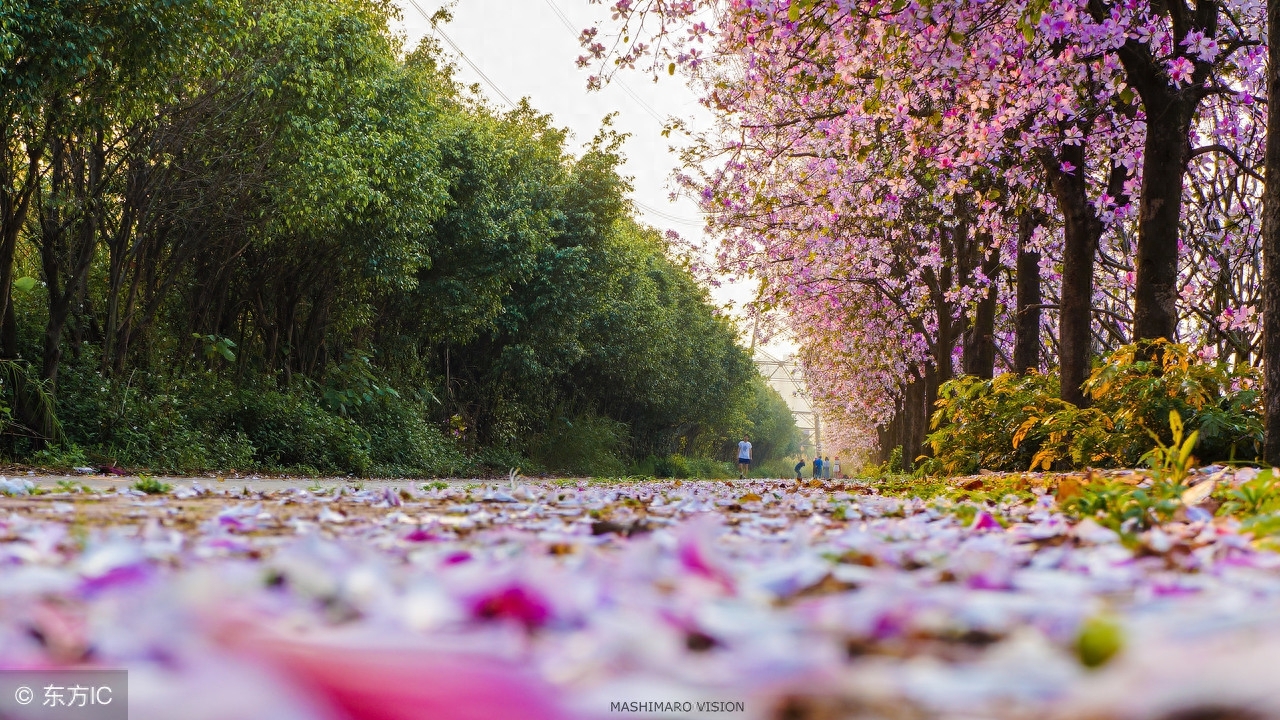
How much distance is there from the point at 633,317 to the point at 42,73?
25385 millimetres

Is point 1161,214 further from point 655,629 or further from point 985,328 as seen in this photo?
point 655,629

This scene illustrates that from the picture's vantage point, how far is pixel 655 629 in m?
1.49

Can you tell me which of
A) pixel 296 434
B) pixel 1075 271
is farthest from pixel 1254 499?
pixel 296 434

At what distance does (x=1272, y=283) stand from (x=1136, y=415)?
2.28 meters

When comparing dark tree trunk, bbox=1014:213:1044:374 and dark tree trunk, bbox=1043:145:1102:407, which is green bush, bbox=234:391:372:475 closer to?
dark tree trunk, bbox=1014:213:1044:374

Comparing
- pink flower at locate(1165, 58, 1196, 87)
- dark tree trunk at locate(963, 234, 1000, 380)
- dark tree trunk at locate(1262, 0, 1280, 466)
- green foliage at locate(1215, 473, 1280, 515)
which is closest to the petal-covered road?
green foliage at locate(1215, 473, 1280, 515)

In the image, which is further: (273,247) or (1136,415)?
(273,247)

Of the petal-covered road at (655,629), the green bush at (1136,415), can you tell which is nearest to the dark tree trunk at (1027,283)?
the green bush at (1136,415)

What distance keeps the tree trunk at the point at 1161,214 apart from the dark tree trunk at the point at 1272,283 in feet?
9.37

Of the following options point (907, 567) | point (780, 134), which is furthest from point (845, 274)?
point (907, 567)

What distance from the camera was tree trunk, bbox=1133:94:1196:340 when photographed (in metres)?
10.6

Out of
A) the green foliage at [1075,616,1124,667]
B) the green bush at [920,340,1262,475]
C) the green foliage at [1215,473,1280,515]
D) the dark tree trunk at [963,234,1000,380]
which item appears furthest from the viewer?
the dark tree trunk at [963,234,1000,380]

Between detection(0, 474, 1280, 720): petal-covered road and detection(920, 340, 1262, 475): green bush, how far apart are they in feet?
18.4

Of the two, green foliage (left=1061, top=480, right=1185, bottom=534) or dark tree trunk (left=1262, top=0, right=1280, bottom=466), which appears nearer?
green foliage (left=1061, top=480, right=1185, bottom=534)
